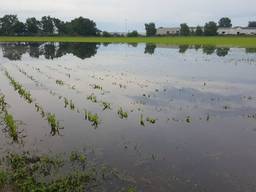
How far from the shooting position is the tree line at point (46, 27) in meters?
140

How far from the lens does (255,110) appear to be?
1504 cm

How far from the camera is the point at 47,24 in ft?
506

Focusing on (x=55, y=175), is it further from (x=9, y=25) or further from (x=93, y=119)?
(x=9, y=25)

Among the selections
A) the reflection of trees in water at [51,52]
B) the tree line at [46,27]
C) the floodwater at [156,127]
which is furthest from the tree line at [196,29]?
the floodwater at [156,127]

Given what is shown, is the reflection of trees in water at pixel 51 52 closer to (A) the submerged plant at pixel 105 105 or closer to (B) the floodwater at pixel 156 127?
(B) the floodwater at pixel 156 127

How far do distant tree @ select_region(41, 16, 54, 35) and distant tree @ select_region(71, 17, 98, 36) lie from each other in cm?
1601

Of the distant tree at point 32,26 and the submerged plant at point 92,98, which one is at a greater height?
the distant tree at point 32,26

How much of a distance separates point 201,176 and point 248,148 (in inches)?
104

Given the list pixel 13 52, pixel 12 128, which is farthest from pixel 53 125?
pixel 13 52

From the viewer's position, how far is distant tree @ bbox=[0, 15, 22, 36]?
5605 inches

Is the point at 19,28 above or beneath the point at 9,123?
above

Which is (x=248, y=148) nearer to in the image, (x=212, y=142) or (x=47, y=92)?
(x=212, y=142)

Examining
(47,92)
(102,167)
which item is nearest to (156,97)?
(47,92)

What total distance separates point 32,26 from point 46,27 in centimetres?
947
